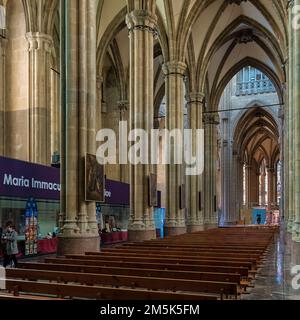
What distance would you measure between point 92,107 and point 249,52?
27.4 meters

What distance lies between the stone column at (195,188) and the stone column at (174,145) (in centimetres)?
532

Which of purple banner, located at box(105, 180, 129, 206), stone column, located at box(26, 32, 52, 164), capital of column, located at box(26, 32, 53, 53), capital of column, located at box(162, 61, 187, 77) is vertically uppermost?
capital of column, located at box(26, 32, 53, 53)

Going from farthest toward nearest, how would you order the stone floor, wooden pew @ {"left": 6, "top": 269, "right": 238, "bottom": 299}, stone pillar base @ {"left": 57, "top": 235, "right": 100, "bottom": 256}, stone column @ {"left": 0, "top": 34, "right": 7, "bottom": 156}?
stone column @ {"left": 0, "top": 34, "right": 7, "bottom": 156}, stone pillar base @ {"left": 57, "top": 235, "right": 100, "bottom": 256}, the stone floor, wooden pew @ {"left": 6, "top": 269, "right": 238, "bottom": 299}

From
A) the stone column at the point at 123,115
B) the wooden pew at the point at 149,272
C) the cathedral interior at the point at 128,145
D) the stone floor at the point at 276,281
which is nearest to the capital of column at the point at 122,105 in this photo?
the stone column at the point at 123,115

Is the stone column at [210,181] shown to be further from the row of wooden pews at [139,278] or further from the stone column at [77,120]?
the row of wooden pews at [139,278]

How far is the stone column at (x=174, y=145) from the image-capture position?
2469 centimetres

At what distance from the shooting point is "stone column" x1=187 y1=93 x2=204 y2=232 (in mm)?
30391

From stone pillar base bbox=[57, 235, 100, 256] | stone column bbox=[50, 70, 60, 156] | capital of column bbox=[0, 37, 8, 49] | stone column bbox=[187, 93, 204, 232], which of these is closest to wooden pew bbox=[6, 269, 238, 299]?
stone pillar base bbox=[57, 235, 100, 256]

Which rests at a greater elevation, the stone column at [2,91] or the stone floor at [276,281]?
the stone column at [2,91]

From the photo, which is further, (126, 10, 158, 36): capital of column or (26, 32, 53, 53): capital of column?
(26, 32, 53, 53): capital of column

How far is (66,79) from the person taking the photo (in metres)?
13.6

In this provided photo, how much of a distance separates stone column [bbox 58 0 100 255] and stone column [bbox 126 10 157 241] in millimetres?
5586

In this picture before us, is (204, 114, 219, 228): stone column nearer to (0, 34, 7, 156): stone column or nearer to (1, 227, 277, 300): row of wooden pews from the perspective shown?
(0, 34, 7, 156): stone column

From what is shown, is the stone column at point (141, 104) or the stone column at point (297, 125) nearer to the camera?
the stone column at point (297, 125)
